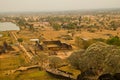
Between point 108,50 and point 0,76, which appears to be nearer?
point 108,50

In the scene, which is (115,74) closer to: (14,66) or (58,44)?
(14,66)

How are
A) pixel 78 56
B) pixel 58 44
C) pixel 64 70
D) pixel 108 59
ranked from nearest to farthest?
1. pixel 108 59
2. pixel 78 56
3. pixel 64 70
4. pixel 58 44

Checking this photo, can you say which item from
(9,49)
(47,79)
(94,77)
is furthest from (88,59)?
(9,49)

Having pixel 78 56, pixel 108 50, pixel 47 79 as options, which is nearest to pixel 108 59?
pixel 108 50

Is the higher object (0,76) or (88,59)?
(88,59)

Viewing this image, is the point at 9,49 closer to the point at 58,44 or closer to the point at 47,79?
the point at 58,44

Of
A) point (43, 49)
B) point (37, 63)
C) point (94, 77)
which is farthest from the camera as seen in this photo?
point (43, 49)

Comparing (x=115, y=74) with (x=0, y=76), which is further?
(x=0, y=76)

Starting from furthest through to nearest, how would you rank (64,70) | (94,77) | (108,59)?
(64,70) → (94,77) → (108,59)

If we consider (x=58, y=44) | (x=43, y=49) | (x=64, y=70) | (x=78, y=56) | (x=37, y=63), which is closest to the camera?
(x=78, y=56)
